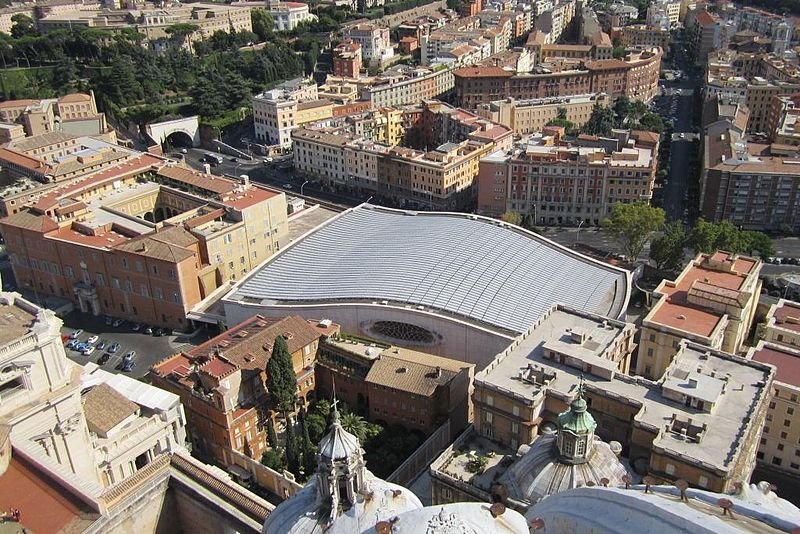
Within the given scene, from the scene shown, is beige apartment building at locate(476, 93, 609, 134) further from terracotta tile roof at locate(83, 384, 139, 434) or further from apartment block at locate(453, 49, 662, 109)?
terracotta tile roof at locate(83, 384, 139, 434)

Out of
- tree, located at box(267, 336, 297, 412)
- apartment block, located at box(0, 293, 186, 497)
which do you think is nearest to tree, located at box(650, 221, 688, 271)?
tree, located at box(267, 336, 297, 412)

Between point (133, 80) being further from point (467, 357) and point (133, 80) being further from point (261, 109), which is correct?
point (467, 357)

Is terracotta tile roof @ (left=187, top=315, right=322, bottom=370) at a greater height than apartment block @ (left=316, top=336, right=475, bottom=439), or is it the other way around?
terracotta tile roof @ (left=187, top=315, right=322, bottom=370)

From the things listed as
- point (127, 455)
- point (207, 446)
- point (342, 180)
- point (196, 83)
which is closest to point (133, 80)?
point (196, 83)

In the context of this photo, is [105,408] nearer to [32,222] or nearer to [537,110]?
[32,222]

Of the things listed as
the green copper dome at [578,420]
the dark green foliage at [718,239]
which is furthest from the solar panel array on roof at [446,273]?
the green copper dome at [578,420]

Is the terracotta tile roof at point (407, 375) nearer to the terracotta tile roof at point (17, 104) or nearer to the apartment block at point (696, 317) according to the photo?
the apartment block at point (696, 317)
